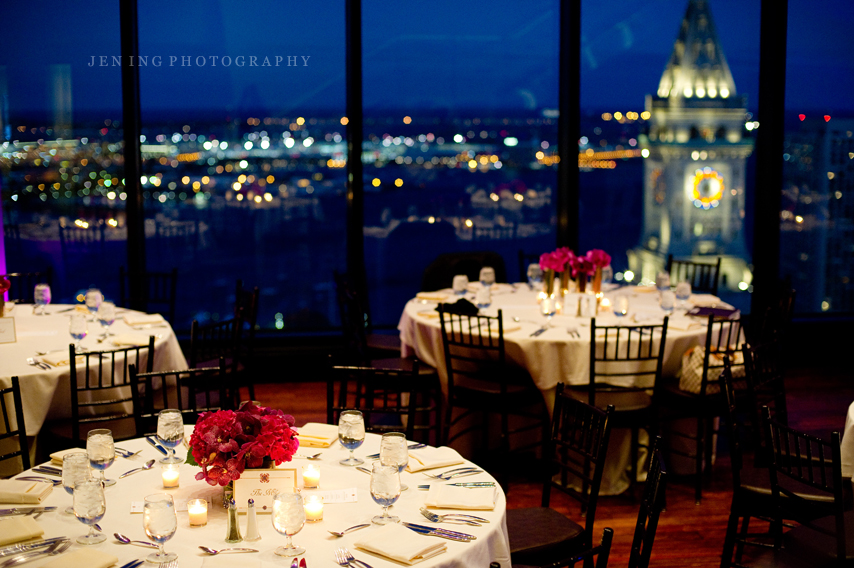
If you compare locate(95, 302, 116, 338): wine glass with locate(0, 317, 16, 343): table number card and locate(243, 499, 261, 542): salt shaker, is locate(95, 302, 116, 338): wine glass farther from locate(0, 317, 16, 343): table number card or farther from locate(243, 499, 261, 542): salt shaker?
locate(243, 499, 261, 542): salt shaker

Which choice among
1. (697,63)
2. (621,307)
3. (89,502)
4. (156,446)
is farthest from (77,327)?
(697,63)

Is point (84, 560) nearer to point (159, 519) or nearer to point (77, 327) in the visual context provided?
point (159, 519)

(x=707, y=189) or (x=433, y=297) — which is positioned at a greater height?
(x=707, y=189)

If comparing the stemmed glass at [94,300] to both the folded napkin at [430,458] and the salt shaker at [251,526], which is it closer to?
the folded napkin at [430,458]

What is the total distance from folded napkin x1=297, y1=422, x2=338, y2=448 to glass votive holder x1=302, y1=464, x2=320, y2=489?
347 mm

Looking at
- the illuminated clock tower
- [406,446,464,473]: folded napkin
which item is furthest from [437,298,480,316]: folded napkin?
the illuminated clock tower

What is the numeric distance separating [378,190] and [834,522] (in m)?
5.12

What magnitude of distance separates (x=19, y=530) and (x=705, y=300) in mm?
4857

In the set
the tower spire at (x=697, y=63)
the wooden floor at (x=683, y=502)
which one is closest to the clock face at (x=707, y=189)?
the tower spire at (x=697, y=63)

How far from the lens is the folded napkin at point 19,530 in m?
2.23

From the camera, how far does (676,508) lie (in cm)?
452

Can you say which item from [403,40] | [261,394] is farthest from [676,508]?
[403,40]

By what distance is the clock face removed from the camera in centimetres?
776

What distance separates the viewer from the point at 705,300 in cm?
592
